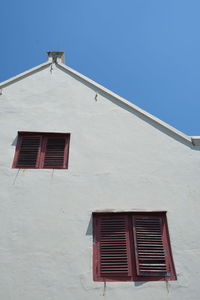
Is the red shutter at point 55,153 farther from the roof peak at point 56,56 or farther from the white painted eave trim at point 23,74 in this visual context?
the roof peak at point 56,56

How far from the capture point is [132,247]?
238 inches

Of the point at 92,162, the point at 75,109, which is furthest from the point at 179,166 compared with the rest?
the point at 75,109

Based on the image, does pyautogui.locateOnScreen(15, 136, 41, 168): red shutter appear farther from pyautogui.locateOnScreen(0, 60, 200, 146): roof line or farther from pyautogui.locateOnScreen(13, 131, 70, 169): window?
pyautogui.locateOnScreen(0, 60, 200, 146): roof line

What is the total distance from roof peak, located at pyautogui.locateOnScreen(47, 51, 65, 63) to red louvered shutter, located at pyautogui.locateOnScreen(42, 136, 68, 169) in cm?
462

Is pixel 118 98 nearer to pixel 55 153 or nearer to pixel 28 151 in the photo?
pixel 55 153

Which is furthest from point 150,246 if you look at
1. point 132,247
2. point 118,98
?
point 118,98

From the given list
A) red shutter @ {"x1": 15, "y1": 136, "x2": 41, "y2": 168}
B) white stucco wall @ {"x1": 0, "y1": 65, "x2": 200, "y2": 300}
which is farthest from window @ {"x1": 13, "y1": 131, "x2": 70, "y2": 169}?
white stucco wall @ {"x1": 0, "y1": 65, "x2": 200, "y2": 300}

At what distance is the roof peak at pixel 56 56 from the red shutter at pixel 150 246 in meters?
7.90

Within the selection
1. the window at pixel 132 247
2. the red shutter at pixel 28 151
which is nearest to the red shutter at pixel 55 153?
the red shutter at pixel 28 151

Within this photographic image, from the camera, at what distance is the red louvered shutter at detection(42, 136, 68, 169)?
7.55 metres

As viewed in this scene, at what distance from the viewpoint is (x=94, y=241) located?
6.06 meters

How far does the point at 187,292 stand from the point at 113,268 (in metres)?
1.58

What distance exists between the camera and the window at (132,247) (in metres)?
5.62

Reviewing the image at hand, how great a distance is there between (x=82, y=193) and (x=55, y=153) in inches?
68.0
